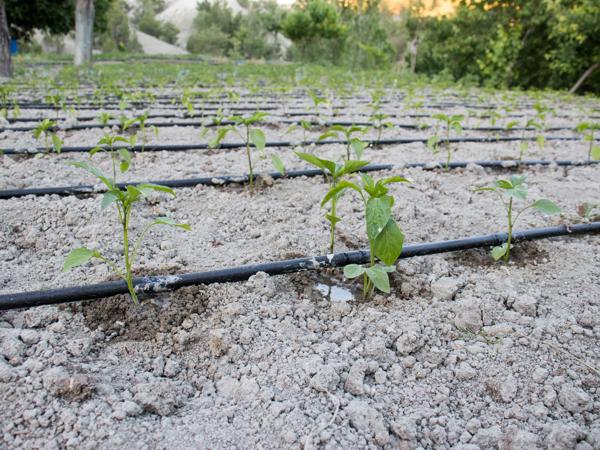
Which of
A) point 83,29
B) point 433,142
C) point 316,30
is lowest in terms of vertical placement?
point 433,142

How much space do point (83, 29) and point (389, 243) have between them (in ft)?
40.8

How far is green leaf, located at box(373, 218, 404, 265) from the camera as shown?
135cm

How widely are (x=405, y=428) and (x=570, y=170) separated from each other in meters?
2.73

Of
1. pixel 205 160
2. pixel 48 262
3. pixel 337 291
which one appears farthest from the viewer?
pixel 205 160

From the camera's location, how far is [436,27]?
44.5 ft

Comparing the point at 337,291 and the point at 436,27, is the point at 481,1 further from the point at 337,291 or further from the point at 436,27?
the point at 337,291

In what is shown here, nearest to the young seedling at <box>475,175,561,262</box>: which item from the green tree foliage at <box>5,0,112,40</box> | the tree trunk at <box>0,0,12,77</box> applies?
the tree trunk at <box>0,0,12,77</box>

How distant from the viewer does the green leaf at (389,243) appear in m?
1.35

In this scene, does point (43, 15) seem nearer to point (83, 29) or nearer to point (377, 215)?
point (83, 29)

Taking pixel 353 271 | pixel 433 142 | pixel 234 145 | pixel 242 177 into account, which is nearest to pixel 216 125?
pixel 234 145

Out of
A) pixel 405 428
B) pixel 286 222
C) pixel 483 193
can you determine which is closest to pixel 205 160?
pixel 286 222

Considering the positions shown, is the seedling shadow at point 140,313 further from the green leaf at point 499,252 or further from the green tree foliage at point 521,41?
the green tree foliage at point 521,41

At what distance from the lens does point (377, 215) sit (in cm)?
134

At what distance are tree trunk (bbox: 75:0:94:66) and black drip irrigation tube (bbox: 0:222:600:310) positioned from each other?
468 inches
